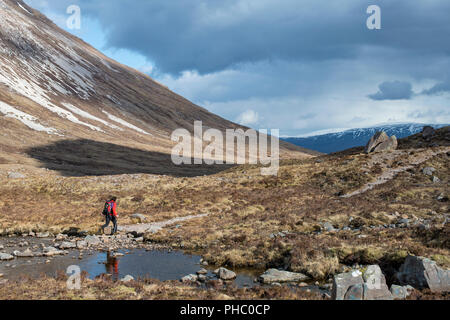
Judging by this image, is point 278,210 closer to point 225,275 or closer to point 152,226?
point 152,226

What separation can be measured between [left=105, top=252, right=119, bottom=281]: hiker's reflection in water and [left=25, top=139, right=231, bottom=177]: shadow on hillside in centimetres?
6462

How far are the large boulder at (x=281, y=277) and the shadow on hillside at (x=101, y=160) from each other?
2858 inches

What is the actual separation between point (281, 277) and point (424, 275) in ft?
20.1

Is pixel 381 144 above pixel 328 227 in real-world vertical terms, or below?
above

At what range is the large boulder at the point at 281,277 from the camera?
17217 mm

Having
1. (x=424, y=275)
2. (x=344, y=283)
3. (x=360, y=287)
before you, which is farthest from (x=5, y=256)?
(x=424, y=275)

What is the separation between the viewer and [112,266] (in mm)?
20047

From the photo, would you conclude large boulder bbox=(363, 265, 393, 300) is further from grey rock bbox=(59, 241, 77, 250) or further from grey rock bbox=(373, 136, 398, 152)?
grey rock bbox=(373, 136, 398, 152)

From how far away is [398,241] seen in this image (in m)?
20.0

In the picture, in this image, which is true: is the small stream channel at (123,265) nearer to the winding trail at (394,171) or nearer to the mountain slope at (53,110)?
the winding trail at (394,171)

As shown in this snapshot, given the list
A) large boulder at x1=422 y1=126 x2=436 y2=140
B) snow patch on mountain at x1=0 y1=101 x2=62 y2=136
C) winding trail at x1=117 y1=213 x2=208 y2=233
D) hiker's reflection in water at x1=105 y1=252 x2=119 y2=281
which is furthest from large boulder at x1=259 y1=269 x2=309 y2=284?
snow patch on mountain at x1=0 y1=101 x2=62 y2=136
